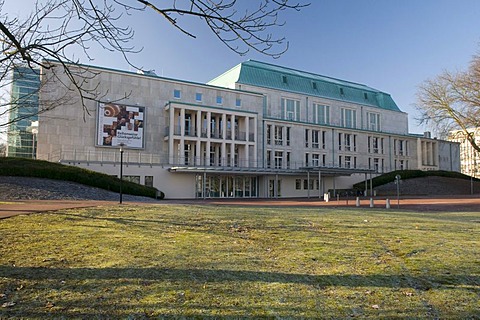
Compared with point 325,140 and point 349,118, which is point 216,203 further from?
point 349,118

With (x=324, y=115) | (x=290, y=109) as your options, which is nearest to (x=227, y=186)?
(x=290, y=109)

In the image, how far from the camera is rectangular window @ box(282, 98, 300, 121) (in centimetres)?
5043

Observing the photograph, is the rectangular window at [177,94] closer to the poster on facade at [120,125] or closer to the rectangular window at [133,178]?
the poster on facade at [120,125]

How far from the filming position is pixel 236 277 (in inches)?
188

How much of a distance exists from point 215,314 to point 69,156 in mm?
35342

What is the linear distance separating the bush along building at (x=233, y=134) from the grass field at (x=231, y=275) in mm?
22454

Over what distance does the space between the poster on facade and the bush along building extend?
0.34ft

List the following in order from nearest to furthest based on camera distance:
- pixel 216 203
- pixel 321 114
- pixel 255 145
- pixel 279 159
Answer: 1. pixel 216 203
2. pixel 255 145
3. pixel 279 159
4. pixel 321 114

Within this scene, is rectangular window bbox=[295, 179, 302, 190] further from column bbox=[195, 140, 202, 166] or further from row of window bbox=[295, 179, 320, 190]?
column bbox=[195, 140, 202, 166]

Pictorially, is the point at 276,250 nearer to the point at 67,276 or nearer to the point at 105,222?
the point at 67,276

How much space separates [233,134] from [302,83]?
710 inches

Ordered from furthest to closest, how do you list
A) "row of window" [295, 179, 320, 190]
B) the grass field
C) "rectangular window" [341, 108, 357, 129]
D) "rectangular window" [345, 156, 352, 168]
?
"rectangular window" [341, 108, 357, 129] < "rectangular window" [345, 156, 352, 168] < "row of window" [295, 179, 320, 190] < the grass field

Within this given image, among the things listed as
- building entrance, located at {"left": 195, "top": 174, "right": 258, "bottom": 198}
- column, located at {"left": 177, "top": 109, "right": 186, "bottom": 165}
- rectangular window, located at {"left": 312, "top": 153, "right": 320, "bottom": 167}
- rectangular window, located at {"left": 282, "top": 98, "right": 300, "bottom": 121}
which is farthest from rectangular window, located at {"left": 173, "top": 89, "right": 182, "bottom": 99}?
rectangular window, located at {"left": 312, "top": 153, "right": 320, "bottom": 167}

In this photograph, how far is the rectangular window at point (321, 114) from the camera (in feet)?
174
